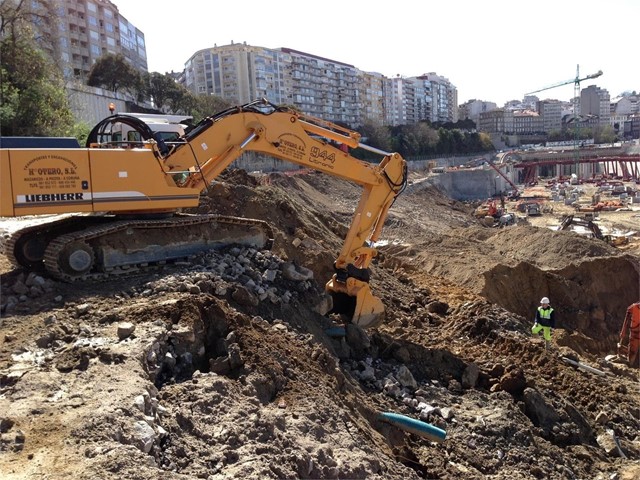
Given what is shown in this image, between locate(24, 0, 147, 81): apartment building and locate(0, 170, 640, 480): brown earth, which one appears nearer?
locate(0, 170, 640, 480): brown earth

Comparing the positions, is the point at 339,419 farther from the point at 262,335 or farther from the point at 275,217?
the point at 275,217

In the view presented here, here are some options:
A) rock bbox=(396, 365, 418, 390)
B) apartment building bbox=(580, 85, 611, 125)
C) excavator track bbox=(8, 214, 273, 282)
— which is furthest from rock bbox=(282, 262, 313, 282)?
apartment building bbox=(580, 85, 611, 125)

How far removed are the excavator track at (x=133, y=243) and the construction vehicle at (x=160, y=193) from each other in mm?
15

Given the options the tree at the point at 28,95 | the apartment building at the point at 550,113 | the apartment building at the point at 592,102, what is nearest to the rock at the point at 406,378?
the tree at the point at 28,95

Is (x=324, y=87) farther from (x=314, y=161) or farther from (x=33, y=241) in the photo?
(x=33, y=241)

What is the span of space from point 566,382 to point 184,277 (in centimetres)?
614

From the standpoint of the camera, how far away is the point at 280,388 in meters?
6.14

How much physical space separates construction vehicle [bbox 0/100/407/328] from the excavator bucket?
0.05 ft

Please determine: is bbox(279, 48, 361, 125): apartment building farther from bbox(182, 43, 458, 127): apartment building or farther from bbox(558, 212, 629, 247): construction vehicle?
bbox(558, 212, 629, 247): construction vehicle

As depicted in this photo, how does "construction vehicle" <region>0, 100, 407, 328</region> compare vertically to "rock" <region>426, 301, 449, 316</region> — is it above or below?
above

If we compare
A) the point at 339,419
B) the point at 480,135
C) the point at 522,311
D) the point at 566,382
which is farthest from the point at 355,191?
the point at 480,135

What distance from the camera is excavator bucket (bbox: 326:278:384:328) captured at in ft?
30.8

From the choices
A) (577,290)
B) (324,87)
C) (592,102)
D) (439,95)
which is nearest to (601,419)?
(577,290)

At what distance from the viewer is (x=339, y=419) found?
596 cm
